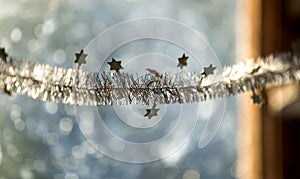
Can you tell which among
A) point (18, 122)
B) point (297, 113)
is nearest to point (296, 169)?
point (297, 113)

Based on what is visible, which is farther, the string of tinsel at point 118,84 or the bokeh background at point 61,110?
the bokeh background at point 61,110

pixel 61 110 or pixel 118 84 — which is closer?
pixel 118 84

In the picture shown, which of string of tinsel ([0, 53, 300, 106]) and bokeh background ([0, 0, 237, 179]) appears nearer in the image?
string of tinsel ([0, 53, 300, 106])

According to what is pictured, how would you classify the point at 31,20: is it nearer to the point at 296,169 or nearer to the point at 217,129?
the point at 217,129
